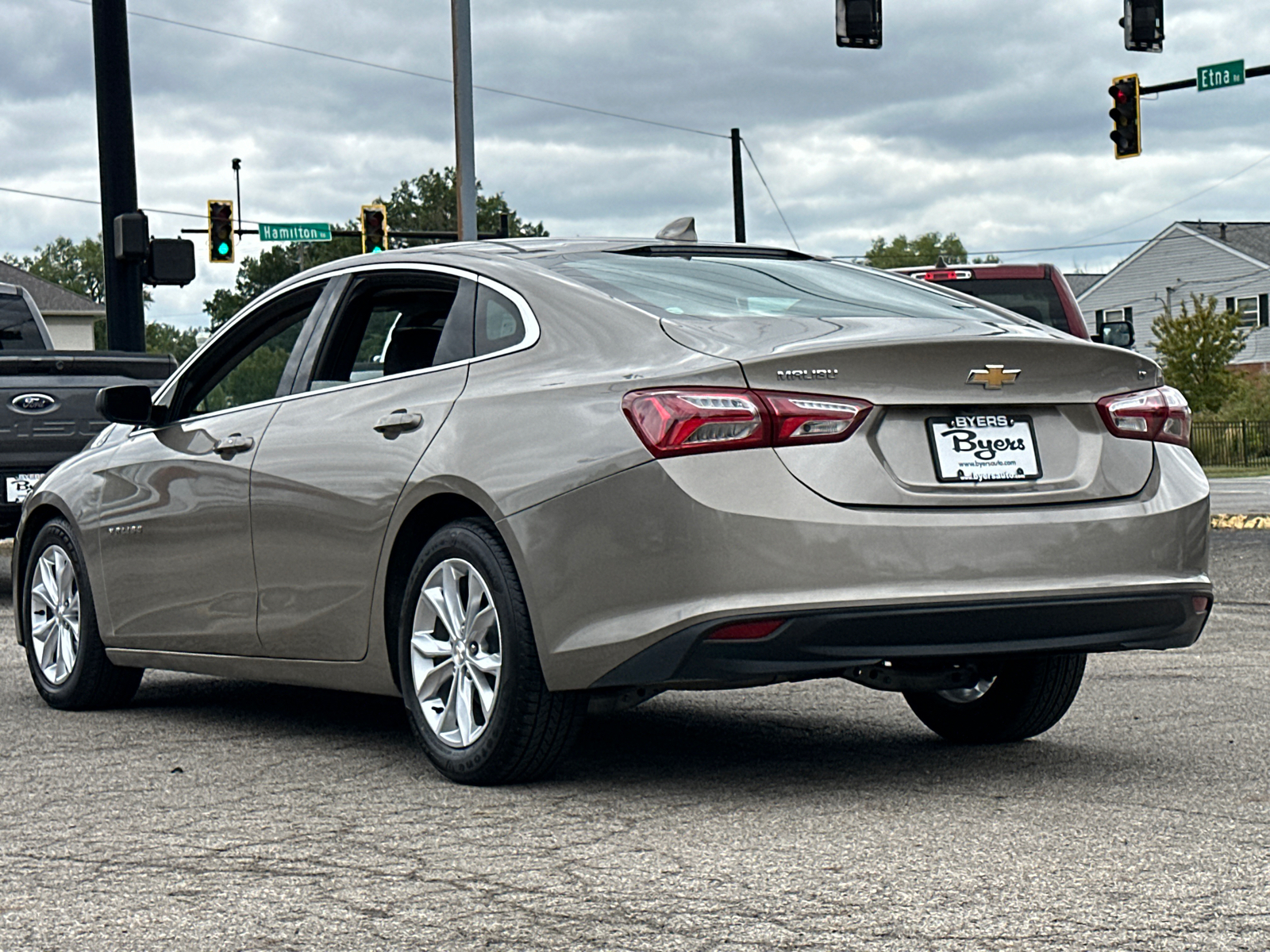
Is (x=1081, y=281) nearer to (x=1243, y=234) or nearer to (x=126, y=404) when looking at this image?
(x=1243, y=234)

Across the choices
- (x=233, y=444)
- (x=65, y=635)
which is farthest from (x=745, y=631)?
(x=65, y=635)

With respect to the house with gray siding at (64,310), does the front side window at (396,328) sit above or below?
below

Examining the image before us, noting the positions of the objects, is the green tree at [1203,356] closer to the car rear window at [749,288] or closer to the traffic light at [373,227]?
the traffic light at [373,227]

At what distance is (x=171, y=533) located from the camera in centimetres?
670

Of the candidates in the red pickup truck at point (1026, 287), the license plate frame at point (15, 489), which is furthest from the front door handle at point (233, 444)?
the red pickup truck at point (1026, 287)

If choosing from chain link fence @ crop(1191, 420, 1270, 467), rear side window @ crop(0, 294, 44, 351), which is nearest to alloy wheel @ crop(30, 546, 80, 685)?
rear side window @ crop(0, 294, 44, 351)

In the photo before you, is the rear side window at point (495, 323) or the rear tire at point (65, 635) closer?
the rear side window at point (495, 323)

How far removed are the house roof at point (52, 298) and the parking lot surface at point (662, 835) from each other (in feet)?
213

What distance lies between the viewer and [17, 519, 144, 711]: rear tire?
726 centimetres

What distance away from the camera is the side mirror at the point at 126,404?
22.9ft

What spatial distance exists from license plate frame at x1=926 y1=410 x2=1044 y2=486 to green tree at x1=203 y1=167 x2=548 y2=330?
9622 cm

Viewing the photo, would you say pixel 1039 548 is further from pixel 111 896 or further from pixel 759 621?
pixel 111 896

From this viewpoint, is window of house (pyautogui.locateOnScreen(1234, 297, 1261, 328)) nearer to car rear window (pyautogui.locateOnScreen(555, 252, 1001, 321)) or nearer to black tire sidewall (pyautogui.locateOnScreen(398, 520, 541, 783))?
car rear window (pyautogui.locateOnScreen(555, 252, 1001, 321))

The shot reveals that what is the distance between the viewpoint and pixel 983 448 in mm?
4980
